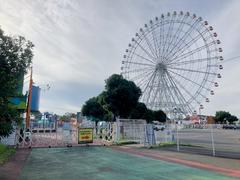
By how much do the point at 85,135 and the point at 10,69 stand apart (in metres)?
12.8

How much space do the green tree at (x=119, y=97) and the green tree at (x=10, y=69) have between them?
20.1m

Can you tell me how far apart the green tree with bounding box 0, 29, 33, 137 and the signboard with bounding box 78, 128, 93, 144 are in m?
11.5

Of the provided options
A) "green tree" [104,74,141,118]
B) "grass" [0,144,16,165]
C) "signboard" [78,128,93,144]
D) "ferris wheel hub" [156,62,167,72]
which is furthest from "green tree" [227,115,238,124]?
"grass" [0,144,16,165]

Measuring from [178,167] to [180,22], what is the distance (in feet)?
82.4

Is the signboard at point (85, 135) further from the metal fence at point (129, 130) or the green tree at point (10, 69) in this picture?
the green tree at point (10, 69)

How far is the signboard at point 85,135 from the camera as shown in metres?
Result: 20.2

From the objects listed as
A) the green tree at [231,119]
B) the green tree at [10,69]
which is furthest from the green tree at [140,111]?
the green tree at [231,119]

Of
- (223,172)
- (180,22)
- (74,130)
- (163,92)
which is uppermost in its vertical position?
(180,22)

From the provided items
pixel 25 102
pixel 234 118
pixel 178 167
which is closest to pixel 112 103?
pixel 25 102

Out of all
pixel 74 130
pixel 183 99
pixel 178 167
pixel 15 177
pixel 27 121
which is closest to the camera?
pixel 15 177

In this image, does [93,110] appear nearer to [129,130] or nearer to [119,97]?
[119,97]

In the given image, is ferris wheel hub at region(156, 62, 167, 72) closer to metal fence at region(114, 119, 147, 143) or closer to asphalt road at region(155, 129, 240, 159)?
asphalt road at region(155, 129, 240, 159)

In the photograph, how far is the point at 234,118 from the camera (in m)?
113

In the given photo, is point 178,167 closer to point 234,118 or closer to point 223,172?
point 223,172
